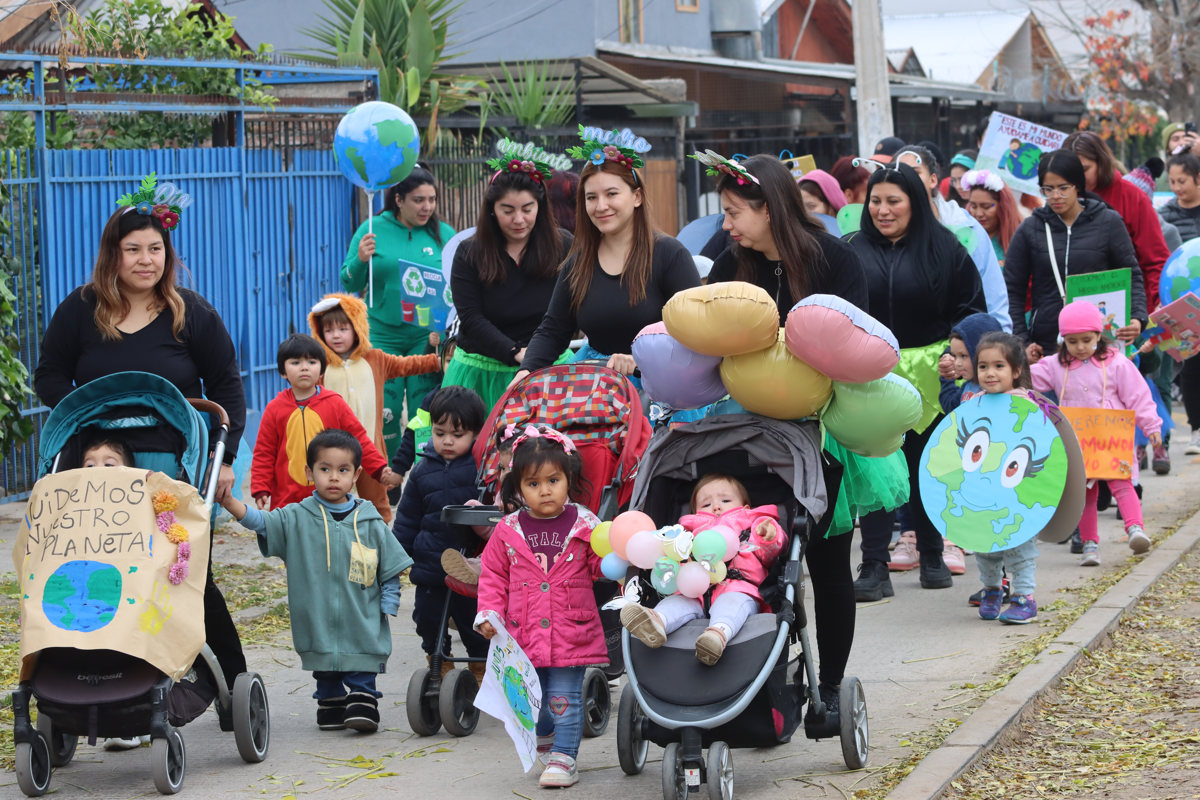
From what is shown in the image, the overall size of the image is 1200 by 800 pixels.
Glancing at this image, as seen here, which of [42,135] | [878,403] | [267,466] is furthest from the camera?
[42,135]

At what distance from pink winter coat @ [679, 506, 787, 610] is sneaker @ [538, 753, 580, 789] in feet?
2.61

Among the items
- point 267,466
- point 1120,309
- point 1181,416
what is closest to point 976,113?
point 1181,416

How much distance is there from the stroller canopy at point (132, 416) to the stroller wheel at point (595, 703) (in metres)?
1.59

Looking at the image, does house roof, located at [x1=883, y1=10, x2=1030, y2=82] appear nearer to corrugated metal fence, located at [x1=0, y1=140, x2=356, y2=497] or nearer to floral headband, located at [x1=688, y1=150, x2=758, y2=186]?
corrugated metal fence, located at [x1=0, y1=140, x2=356, y2=497]

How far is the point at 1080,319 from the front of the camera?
8594 millimetres

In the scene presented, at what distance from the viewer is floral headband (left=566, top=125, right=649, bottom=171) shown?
6.07 metres

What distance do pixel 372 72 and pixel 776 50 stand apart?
23.2 metres

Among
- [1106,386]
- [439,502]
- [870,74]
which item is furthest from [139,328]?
[870,74]

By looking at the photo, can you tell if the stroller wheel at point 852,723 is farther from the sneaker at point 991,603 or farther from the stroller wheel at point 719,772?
the sneaker at point 991,603

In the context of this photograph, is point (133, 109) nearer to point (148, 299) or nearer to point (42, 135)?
point (42, 135)

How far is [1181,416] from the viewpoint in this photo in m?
14.5

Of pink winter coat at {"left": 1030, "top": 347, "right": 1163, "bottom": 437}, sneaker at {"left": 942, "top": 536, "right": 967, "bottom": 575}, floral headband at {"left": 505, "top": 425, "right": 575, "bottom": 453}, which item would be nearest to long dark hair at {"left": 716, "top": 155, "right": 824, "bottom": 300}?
floral headband at {"left": 505, "top": 425, "right": 575, "bottom": 453}

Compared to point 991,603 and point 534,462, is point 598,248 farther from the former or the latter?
point 991,603

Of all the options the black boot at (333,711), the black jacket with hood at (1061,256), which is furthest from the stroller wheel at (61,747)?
the black jacket with hood at (1061,256)
